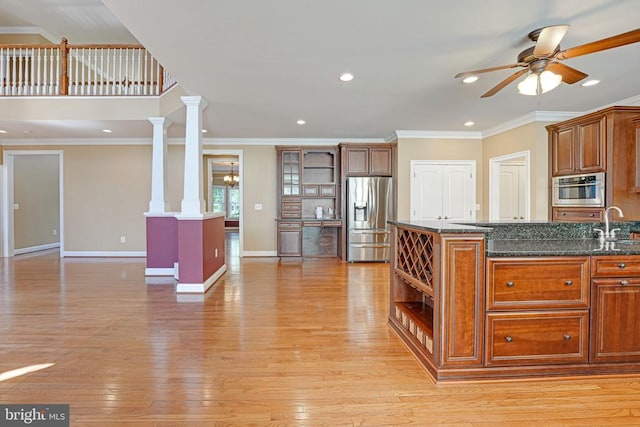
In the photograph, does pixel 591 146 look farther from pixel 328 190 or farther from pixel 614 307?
pixel 328 190

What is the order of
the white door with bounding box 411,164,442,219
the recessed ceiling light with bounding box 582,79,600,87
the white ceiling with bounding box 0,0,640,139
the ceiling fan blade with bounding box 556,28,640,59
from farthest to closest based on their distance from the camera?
the white door with bounding box 411,164,442,219 → the recessed ceiling light with bounding box 582,79,600,87 → the white ceiling with bounding box 0,0,640,139 → the ceiling fan blade with bounding box 556,28,640,59

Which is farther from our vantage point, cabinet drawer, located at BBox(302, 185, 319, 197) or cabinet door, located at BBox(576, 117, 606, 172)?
cabinet drawer, located at BBox(302, 185, 319, 197)

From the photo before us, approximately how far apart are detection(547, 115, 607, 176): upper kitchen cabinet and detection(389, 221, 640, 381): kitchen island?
2.46 metres

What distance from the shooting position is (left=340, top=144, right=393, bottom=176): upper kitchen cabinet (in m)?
6.70

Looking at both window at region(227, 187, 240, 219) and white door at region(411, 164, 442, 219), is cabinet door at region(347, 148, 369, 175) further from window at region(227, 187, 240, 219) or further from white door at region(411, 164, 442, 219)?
window at region(227, 187, 240, 219)

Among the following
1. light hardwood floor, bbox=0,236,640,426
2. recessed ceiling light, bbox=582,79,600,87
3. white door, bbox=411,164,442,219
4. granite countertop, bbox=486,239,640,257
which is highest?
recessed ceiling light, bbox=582,79,600,87

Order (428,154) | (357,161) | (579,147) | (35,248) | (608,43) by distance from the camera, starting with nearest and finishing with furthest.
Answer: (608,43) < (579,147) < (428,154) < (357,161) < (35,248)

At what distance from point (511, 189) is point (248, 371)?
6071mm

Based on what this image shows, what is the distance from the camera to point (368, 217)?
6.63m

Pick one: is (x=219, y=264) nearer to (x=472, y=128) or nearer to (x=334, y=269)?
(x=334, y=269)

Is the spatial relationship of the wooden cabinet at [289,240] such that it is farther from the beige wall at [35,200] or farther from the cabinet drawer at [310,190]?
the beige wall at [35,200]

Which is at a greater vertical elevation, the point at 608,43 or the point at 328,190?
the point at 608,43

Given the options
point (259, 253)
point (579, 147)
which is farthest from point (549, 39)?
point (259, 253)

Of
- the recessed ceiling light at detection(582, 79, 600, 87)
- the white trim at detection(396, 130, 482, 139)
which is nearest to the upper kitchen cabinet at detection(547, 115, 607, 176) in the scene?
the recessed ceiling light at detection(582, 79, 600, 87)
